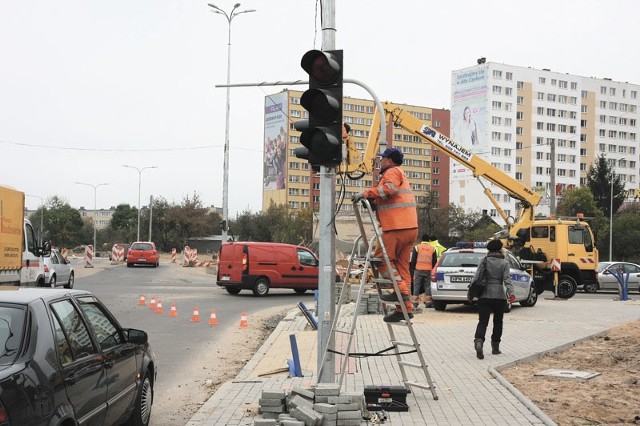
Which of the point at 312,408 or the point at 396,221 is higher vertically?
the point at 396,221

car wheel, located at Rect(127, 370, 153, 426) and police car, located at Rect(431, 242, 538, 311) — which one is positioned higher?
police car, located at Rect(431, 242, 538, 311)

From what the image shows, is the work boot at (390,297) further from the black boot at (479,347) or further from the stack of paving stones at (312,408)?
the black boot at (479,347)

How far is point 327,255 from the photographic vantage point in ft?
22.1

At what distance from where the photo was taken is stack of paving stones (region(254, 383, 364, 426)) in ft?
19.2

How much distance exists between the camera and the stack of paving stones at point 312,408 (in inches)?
231

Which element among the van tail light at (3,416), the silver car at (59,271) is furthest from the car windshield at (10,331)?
the silver car at (59,271)

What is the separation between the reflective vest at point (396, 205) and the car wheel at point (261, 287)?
1744cm

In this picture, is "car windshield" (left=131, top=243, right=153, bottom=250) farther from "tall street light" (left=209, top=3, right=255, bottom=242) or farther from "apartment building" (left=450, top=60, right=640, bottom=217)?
"apartment building" (left=450, top=60, right=640, bottom=217)

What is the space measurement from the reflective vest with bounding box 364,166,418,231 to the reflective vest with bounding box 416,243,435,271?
37.7 ft

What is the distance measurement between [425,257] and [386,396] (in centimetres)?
1178

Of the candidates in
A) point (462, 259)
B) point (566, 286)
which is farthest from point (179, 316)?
point (566, 286)

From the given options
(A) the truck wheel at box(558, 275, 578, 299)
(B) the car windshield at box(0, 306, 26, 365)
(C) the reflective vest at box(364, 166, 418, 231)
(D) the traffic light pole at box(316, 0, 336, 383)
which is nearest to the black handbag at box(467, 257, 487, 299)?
(C) the reflective vest at box(364, 166, 418, 231)

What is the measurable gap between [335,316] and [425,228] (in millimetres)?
79113

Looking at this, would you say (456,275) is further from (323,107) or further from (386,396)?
(323,107)
